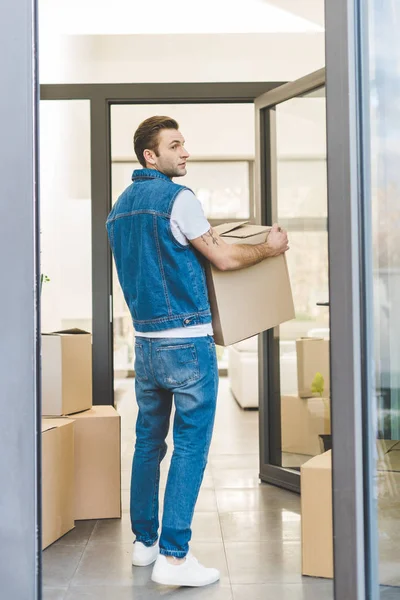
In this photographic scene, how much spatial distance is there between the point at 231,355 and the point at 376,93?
5519mm

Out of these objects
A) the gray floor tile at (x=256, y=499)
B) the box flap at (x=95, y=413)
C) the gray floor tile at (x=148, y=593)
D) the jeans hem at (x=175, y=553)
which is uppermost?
the box flap at (x=95, y=413)

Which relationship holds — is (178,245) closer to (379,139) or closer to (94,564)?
(379,139)

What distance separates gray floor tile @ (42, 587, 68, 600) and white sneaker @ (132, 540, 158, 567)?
30 centimetres

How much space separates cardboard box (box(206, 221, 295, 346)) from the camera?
8.00 feet

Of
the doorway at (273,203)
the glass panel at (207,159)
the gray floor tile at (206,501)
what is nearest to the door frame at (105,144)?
the doorway at (273,203)

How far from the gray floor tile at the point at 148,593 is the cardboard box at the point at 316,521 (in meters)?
0.30

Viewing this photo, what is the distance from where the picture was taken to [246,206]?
29.5 feet

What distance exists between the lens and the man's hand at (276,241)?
8.23ft

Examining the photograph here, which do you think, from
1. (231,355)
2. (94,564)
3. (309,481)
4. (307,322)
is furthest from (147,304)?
(231,355)

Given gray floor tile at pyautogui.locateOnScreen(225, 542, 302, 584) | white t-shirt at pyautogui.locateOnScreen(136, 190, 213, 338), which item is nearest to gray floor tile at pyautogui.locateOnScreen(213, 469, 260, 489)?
gray floor tile at pyautogui.locateOnScreen(225, 542, 302, 584)

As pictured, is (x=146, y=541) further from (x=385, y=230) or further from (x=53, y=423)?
(x=385, y=230)

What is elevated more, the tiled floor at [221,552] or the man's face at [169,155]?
the man's face at [169,155]

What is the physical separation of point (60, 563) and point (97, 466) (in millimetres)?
A: 543

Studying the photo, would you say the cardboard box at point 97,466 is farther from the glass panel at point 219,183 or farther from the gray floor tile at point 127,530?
the glass panel at point 219,183
